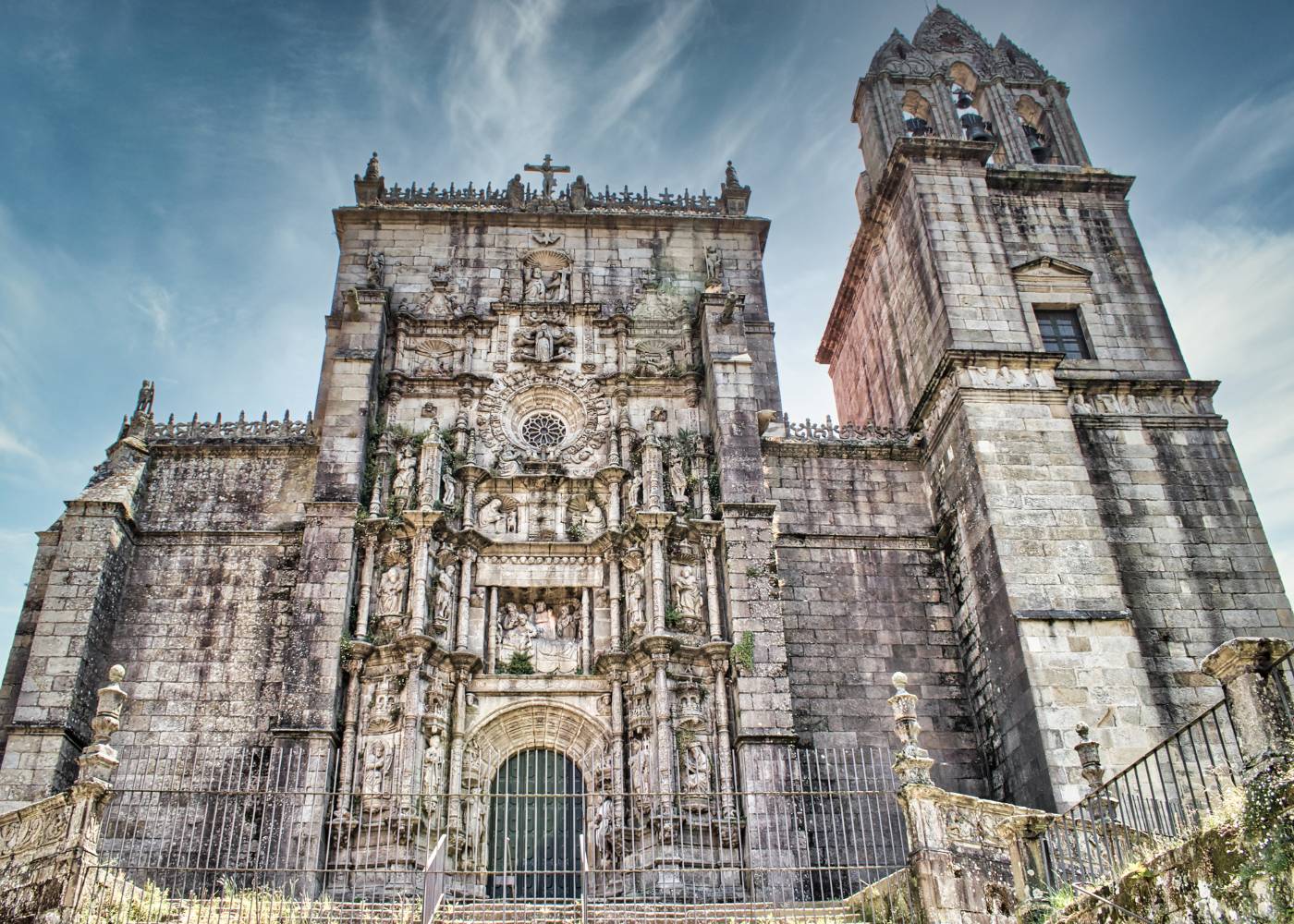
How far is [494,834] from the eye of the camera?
14.6m

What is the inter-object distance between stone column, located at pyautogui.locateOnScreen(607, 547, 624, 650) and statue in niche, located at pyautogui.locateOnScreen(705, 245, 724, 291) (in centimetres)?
509

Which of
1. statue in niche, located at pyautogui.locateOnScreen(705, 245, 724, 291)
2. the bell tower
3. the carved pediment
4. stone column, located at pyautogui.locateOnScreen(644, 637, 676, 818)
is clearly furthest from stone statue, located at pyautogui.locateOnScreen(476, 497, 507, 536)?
the carved pediment

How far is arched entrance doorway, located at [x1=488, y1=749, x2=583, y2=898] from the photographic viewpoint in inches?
569

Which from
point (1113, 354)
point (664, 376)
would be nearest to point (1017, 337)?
point (1113, 354)

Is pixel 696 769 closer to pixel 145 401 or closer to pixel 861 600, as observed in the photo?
pixel 861 600

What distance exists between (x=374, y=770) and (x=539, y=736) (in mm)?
2382

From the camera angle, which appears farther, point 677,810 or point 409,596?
point 409,596

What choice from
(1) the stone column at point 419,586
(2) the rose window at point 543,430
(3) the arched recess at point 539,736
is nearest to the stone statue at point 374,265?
(2) the rose window at point 543,430

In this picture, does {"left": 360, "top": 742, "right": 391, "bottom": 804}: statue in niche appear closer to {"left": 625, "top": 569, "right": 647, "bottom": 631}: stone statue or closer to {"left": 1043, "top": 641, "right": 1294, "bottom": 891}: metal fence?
{"left": 625, "top": 569, "right": 647, "bottom": 631}: stone statue

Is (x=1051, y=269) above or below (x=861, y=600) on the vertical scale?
above

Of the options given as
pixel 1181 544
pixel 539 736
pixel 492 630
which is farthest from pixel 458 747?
pixel 1181 544

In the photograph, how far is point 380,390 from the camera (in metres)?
17.9

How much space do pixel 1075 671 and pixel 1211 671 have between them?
5882 mm

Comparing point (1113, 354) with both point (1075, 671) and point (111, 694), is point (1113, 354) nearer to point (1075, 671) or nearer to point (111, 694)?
point (1075, 671)
